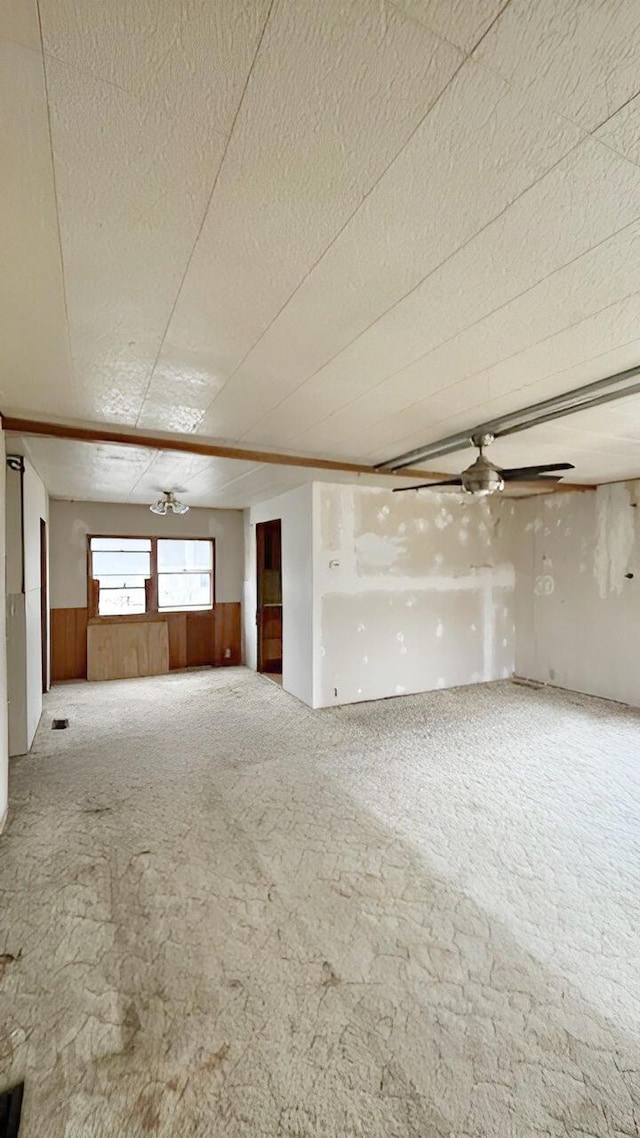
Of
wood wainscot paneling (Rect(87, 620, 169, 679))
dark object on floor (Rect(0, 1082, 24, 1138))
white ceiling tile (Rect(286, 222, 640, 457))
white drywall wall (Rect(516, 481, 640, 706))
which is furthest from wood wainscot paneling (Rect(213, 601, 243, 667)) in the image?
dark object on floor (Rect(0, 1082, 24, 1138))

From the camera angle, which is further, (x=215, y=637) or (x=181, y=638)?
(x=215, y=637)

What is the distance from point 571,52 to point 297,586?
456cm

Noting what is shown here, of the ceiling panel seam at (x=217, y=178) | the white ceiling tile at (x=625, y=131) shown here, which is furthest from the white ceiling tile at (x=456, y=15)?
the white ceiling tile at (x=625, y=131)

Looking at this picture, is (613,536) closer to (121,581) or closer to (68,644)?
(121,581)

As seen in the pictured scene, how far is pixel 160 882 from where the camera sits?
218 centimetres

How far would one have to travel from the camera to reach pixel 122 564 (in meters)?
6.80

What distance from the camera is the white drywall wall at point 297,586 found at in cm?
492

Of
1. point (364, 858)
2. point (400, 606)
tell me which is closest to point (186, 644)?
point (400, 606)

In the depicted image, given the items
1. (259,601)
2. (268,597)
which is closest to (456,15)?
(259,601)

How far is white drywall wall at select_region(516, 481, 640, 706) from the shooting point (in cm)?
510

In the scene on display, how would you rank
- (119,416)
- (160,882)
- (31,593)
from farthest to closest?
(31,593) → (119,416) → (160,882)

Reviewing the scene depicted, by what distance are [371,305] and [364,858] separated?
2581 mm

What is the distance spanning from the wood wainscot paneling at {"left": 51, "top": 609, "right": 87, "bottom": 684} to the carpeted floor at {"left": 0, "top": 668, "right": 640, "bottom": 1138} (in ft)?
10.0

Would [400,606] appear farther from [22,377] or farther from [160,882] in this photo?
[22,377]
